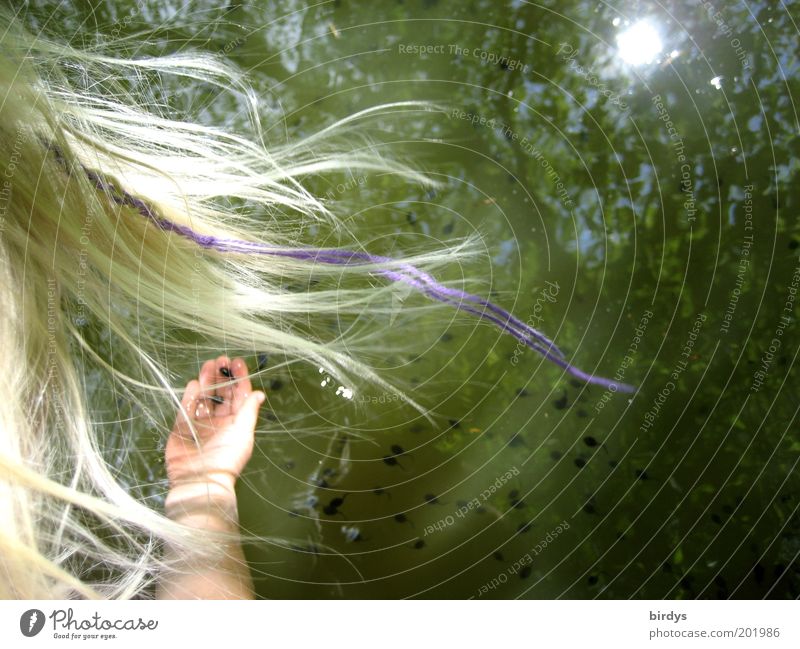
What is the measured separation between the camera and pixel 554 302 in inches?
20.2

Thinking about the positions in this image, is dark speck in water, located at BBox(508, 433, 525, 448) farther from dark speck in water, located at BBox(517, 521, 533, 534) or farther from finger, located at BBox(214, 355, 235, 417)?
finger, located at BBox(214, 355, 235, 417)

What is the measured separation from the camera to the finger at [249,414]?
0.51m

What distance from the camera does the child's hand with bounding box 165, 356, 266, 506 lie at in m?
0.50

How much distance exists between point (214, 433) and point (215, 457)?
0.07 ft

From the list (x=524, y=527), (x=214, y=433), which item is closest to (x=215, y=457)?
(x=214, y=433)

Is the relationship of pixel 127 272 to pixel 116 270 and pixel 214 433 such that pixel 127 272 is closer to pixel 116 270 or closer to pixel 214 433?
pixel 116 270

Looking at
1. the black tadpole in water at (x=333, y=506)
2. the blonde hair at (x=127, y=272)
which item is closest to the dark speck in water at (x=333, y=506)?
the black tadpole in water at (x=333, y=506)

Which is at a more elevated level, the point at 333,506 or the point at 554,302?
the point at 554,302

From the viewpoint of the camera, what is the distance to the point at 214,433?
50 cm

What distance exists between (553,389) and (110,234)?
0.41 meters

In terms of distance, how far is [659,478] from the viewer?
20.8 inches

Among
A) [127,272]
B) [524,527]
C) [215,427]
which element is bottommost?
[524,527]

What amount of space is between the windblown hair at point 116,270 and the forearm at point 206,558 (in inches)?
0.4

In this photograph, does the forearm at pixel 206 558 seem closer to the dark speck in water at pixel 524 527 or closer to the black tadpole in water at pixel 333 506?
the black tadpole in water at pixel 333 506
